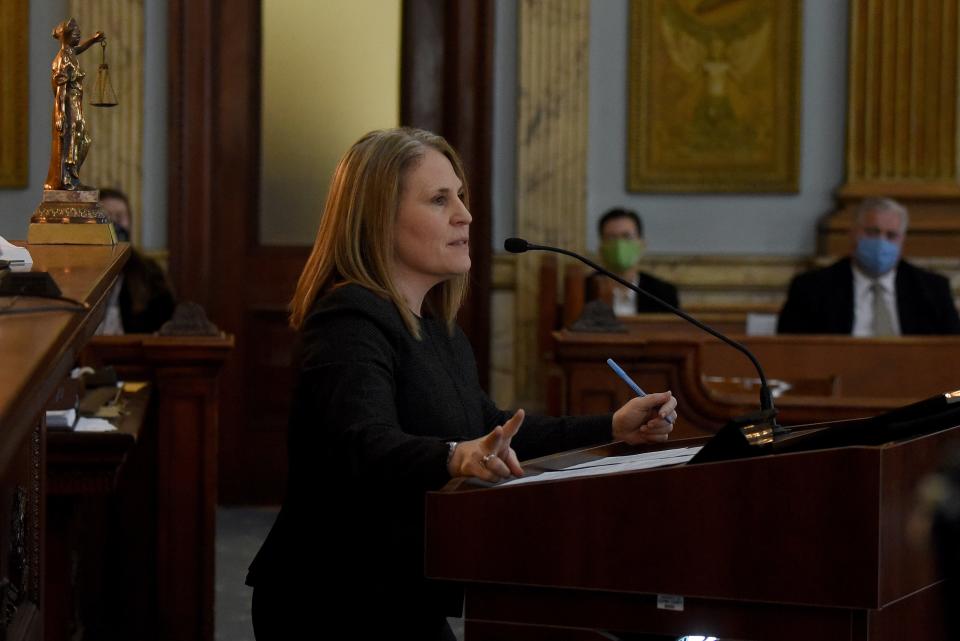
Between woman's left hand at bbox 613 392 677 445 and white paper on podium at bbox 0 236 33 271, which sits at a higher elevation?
white paper on podium at bbox 0 236 33 271

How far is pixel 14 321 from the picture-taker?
1.48m

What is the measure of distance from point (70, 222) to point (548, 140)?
14.9 ft

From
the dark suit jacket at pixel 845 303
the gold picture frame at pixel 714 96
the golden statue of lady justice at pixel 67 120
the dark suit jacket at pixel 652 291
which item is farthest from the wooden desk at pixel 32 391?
the gold picture frame at pixel 714 96

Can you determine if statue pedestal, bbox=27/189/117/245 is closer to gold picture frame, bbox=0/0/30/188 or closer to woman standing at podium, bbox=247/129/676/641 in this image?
woman standing at podium, bbox=247/129/676/641

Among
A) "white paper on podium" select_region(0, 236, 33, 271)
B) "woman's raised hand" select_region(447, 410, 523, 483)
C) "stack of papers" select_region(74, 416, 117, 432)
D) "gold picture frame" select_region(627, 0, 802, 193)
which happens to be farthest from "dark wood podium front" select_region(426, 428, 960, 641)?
"gold picture frame" select_region(627, 0, 802, 193)

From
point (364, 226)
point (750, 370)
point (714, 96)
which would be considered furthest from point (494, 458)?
point (714, 96)

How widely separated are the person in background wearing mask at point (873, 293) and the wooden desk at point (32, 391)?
13.5 feet

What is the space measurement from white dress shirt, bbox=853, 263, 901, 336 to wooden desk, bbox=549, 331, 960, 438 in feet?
3.24

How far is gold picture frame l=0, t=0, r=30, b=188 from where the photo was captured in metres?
7.03

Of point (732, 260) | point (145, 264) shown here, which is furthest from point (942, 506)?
point (732, 260)

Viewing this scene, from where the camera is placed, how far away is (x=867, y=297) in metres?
6.47

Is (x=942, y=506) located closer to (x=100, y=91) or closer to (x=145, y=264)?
(x=100, y=91)

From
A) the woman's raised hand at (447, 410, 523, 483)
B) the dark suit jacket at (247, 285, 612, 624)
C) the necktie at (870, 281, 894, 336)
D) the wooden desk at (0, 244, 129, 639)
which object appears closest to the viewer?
the wooden desk at (0, 244, 129, 639)

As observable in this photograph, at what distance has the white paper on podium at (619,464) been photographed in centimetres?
186
